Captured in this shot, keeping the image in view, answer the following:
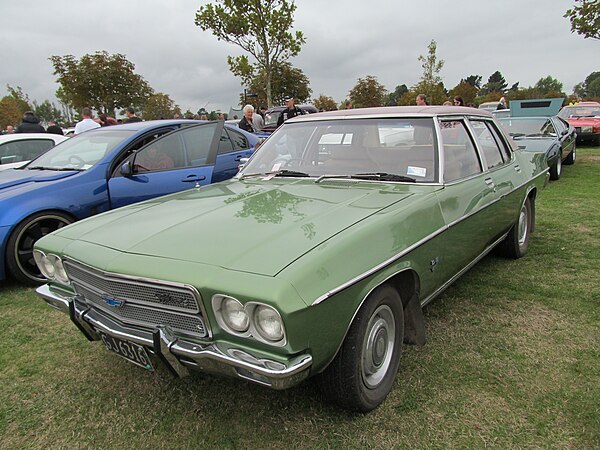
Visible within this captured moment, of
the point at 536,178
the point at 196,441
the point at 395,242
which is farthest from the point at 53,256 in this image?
the point at 536,178

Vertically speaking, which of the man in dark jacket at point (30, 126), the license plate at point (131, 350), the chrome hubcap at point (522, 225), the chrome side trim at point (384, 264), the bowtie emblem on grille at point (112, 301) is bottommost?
the chrome hubcap at point (522, 225)

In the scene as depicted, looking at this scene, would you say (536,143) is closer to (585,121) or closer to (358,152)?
(358,152)

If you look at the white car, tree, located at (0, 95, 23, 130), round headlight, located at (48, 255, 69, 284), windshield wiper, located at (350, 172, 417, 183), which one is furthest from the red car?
tree, located at (0, 95, 23, 130)

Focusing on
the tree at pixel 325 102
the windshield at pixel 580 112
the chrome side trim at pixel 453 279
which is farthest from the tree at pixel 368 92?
the chrome side trim at pixel 453 279

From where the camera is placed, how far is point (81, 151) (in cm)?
511

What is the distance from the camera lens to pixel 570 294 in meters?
3.63

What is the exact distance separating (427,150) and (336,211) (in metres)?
1.08

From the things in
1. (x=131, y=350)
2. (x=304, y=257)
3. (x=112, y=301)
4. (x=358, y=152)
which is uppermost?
(x=358, y=152)

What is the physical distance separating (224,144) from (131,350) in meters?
3.99

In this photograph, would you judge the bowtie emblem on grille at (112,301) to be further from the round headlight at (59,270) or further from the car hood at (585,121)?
the car hood at (585,121)

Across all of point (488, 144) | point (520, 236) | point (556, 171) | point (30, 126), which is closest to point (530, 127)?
point (556, 171)

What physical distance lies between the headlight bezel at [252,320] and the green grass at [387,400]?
555 mm

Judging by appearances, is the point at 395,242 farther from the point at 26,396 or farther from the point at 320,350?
the point at 26,396

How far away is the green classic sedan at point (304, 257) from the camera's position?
72.7 inches
